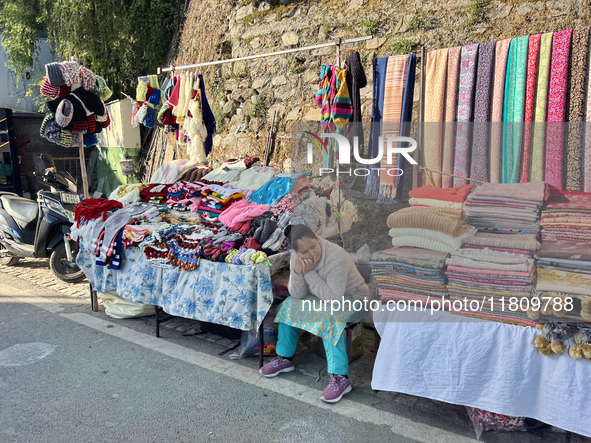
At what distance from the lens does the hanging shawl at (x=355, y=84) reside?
441 centimetres

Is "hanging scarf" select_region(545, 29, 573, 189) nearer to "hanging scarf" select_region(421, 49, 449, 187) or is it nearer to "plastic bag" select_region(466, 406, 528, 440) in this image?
"hanging scarf" select_region(421, 49, 449, 187)

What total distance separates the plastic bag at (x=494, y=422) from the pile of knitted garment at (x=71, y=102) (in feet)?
16.3

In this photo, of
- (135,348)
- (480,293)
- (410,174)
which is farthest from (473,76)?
(135,348)

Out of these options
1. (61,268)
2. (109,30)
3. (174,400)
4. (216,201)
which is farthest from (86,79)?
(109,30)

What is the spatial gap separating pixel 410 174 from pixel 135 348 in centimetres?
292

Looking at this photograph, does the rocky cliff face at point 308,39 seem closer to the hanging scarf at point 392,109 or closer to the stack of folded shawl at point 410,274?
the hanging scarf at point 392,109

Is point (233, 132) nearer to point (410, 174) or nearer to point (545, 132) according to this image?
point (410, 174)

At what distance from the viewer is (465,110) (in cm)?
400

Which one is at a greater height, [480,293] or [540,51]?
[540,51]

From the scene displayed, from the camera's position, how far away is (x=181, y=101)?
5.47 m

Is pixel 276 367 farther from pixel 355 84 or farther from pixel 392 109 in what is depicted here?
pixel 355 84

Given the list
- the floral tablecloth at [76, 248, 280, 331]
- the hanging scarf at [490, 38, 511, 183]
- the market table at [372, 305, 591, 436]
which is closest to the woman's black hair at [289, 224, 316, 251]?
the floral tablecloth at [76, 248, 280, 331]

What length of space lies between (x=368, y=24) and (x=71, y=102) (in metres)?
3.53

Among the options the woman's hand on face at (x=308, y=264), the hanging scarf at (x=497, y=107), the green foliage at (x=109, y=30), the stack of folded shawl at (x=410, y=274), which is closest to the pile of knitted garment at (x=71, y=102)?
the woman's hand on face at (x=308, y=264)
